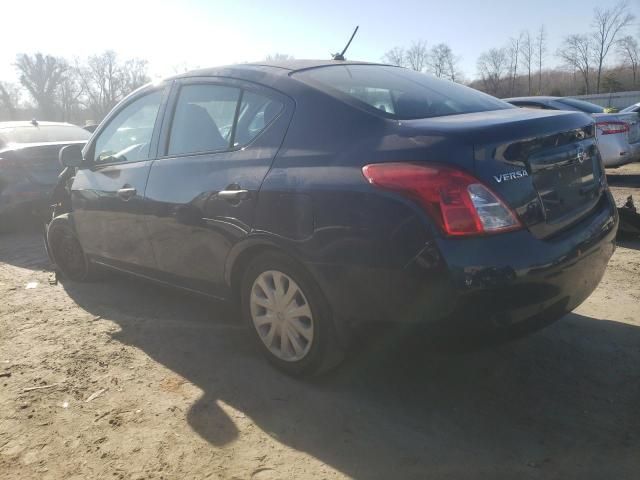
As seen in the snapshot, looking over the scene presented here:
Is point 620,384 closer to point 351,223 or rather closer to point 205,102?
point 351,223

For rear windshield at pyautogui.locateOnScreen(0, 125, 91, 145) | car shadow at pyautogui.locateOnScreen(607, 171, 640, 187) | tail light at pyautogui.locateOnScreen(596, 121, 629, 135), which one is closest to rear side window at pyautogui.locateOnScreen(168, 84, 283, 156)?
rear windshield at pyautogui.locateOnScreen(0, 125, 91, 145)

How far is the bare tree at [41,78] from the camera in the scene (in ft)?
288

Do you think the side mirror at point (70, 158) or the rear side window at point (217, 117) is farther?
the side mirror at point (70, 158)

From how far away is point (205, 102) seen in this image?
11.5 ft

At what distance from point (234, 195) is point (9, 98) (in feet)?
287

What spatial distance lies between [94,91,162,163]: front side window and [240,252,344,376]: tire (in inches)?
55.1

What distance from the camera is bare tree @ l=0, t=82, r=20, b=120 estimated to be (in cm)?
7425

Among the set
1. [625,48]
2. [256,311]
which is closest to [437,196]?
[256,311]

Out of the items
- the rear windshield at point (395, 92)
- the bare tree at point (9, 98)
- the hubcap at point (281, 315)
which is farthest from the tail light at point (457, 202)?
the bare tree at point (9, 98)

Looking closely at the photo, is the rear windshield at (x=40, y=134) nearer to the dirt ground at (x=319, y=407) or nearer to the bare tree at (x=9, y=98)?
the dirt ground at (x=319, y=407)

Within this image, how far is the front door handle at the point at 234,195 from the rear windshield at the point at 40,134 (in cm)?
618

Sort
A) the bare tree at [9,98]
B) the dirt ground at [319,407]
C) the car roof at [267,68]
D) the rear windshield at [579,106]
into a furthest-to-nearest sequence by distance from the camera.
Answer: the bare tree at [9,98] → the rear windshield at [579,106] → the car roof at [267,68] → the dirt ground at [319,407]

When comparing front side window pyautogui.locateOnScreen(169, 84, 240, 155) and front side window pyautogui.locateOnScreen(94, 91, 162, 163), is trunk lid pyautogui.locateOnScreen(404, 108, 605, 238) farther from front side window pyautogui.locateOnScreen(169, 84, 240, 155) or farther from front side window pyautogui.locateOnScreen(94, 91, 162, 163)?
front side window pyautogui.locateOnScreen(94, 91, 162, 163)

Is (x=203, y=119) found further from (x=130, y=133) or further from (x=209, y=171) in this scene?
(x=130, y=133)
